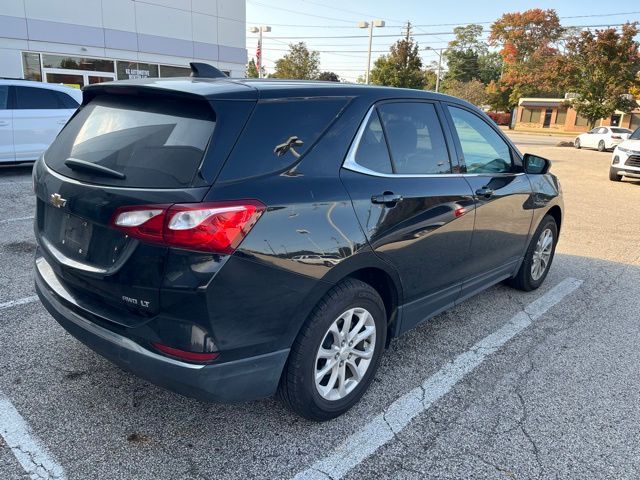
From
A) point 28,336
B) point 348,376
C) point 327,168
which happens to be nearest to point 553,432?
point 348,376

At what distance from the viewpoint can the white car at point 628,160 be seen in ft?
44.0

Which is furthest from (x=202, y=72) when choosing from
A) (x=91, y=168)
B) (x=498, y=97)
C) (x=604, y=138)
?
(x=498, y=97)

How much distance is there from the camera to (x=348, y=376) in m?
2.92

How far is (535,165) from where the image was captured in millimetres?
4492

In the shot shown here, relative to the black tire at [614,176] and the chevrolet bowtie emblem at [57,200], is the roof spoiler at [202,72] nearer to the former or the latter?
the chevrolet bowtie emblem at [57,200]

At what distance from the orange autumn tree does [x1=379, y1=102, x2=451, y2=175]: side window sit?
203ft

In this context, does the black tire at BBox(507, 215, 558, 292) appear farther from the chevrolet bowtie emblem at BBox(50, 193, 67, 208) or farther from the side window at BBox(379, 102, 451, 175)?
the chevrolet bowtie emblem at BBox(50, 193, 67, 208)

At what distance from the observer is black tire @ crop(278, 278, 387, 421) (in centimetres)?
250

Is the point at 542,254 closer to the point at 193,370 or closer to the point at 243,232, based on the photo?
the point at 243,232

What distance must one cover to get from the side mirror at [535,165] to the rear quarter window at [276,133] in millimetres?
2409

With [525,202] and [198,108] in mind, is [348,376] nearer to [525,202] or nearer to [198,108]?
[198,108]

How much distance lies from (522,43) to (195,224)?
7465 cm

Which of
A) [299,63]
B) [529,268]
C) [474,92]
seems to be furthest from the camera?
[474,92]

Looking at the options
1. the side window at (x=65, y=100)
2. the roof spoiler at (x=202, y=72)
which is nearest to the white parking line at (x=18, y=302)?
the roof spoiler at (x=202, y=72)
